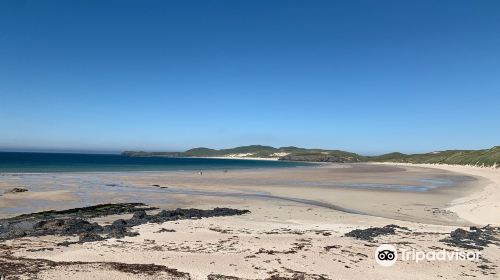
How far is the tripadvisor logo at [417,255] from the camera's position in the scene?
12156mm

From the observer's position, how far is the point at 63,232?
15758mm

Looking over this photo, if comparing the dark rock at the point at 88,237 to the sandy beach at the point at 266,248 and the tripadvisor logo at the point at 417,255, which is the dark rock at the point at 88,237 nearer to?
the sandy beach at the point at 266,248

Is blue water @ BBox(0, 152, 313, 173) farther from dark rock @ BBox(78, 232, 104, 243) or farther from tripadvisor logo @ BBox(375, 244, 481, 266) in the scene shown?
tripadvisor logo @ BBox(375, 244, 481, 266)

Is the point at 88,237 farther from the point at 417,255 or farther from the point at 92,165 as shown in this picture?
the point at 92,165

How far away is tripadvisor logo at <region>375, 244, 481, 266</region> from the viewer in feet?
39.9

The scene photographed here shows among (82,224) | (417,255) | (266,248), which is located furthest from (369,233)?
(82,224)

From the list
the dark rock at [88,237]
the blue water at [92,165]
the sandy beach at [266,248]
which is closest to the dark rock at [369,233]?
the sandy beach at [266,248]

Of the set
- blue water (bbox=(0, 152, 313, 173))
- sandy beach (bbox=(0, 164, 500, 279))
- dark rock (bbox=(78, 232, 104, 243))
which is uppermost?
blue water (bbox=(0, 152, 313, 173))

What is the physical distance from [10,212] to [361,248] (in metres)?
20.4

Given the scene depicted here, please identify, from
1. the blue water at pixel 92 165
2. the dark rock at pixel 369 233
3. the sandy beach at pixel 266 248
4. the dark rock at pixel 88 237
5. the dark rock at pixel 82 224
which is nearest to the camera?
the sandy beach at pixel 266 248

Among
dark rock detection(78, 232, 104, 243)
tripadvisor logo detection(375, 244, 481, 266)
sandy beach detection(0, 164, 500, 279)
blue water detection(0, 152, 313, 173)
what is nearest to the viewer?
sandy beach detection(0, 164, 500, 279)

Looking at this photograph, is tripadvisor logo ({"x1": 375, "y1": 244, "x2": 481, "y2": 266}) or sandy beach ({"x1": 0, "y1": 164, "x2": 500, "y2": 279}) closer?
sandy beach ({"x1": 0, "y1": 164, "x2": 500, "y2": 279})

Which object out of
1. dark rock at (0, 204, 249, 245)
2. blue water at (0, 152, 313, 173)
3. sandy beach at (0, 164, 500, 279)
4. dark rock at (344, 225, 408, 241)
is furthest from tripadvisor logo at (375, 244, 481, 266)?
blue water at (0, 152, 313, 173)

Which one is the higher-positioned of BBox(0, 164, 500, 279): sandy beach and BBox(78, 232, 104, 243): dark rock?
BBox(78, 232, 104, 243): dark rock
